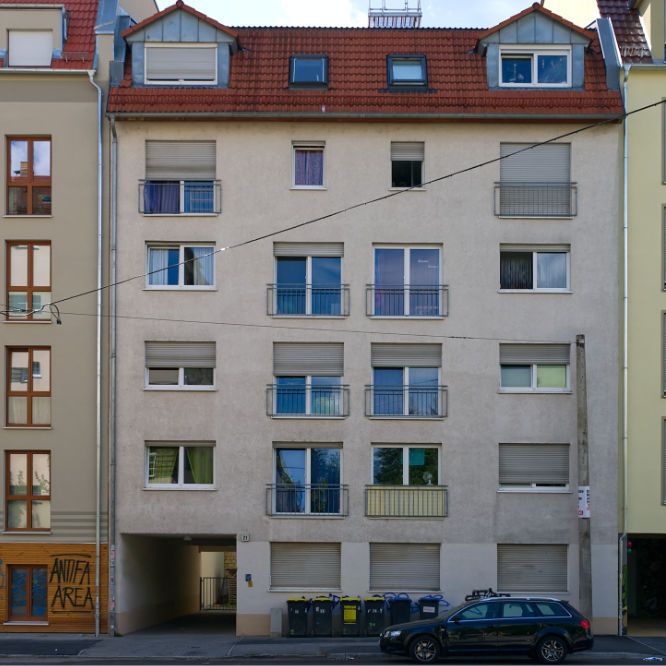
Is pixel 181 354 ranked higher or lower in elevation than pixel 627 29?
→ lower

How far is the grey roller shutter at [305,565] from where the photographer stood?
27906 mm

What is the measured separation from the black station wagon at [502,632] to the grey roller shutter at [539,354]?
23.9 feet

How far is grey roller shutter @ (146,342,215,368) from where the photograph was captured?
2834 cm

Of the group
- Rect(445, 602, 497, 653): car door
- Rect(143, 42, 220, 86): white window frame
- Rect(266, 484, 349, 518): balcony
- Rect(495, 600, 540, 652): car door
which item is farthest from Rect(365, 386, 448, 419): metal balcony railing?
Rect(143, 42, 220, 86): white window frame

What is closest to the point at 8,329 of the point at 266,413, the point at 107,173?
the point at 107,173

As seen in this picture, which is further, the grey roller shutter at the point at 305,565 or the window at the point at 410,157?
the window at the point at 410,157

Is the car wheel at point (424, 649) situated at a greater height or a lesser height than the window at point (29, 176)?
lesser

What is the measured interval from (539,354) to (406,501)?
514cm

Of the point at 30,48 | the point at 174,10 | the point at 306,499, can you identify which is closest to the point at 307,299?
the point at 306,499

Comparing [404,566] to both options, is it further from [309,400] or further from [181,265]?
[181,265]

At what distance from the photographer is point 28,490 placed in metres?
28.3

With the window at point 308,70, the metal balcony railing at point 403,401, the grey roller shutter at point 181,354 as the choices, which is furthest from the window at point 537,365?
the window at point 308,70

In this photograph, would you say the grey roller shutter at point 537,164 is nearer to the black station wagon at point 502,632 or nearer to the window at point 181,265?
the window at point 181,265

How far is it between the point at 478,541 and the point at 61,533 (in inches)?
421
